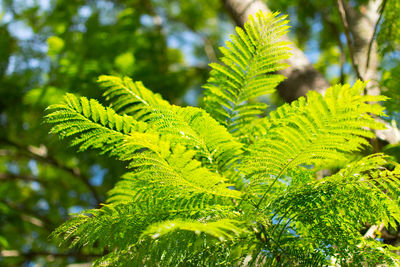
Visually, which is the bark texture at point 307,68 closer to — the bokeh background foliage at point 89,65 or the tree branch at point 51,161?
the bokeh background foliage at point 89,65

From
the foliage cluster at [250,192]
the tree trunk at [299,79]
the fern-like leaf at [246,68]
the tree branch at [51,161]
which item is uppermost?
the tree branch at [51,161]

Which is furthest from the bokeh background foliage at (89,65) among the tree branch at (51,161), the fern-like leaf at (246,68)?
the fern-like leaf at (246,68)

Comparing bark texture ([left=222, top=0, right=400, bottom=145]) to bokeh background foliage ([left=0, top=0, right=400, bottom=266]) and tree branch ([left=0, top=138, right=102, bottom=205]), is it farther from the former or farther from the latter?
tree branch ([left=0, top=138, right=102, bottom=205])

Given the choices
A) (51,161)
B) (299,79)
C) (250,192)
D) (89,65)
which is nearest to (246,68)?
(250,192)

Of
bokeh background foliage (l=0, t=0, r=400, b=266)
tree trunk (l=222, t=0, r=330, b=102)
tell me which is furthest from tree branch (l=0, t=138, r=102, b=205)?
tree trunk (l=222, t=0, r=330, b=102)

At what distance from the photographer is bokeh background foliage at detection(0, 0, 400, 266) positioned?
7.50 feet

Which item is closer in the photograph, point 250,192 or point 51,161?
point 250,192

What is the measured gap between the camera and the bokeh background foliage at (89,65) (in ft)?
7.50

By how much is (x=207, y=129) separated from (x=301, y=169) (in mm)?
308

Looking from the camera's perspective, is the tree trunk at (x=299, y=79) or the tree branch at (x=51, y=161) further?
the tree branch at (x=51, y=161)

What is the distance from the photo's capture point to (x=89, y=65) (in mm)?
2348

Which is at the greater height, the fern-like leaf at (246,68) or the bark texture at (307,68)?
the bark texture at (307,68)

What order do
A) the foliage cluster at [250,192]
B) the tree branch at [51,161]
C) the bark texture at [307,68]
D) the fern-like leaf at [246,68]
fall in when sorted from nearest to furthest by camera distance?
the foliage cluster at [250,192] → the fern-like leaf at [246,68] → the bark texture at [307,68] → the tree branch at [51,161]

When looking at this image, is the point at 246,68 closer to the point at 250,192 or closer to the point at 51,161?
the point at 250,192
